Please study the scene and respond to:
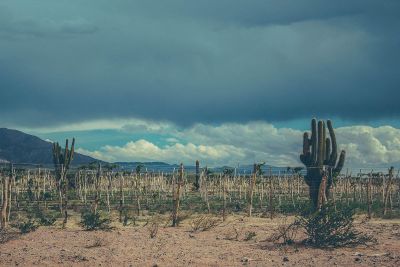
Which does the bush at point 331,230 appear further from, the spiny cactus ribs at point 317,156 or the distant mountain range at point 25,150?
the distant mountain range at point 25,150

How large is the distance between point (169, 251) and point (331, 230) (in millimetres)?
4763

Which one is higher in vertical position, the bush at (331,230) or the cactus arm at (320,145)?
the cactus arm at (320,145)

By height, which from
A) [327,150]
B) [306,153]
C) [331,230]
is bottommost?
[331,230]

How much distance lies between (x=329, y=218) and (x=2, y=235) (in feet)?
31.4

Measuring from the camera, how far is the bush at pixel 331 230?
563 inches

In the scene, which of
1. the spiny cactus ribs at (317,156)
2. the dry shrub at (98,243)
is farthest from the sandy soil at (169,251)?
the spiny cactus ribs at (317,156)

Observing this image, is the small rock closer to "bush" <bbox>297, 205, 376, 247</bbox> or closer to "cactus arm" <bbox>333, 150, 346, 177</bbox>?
"bush" <bbox>297, 205, 376, 247</bbox>

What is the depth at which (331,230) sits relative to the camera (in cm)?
1448

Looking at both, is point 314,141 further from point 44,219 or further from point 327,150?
point 44,219

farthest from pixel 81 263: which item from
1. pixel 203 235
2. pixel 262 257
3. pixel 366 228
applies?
pixel 366 228

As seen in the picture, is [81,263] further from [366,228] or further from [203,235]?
[366,228]

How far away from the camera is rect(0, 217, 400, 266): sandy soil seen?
11938mm

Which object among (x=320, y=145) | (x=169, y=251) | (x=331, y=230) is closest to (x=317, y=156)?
(x=320, y=145)

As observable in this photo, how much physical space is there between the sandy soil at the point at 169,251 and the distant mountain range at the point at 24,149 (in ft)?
507
